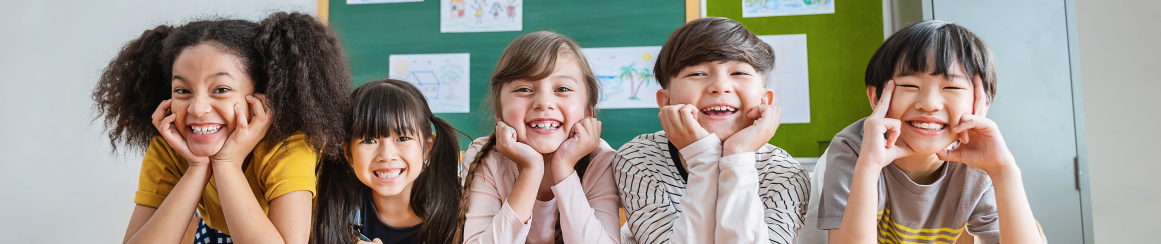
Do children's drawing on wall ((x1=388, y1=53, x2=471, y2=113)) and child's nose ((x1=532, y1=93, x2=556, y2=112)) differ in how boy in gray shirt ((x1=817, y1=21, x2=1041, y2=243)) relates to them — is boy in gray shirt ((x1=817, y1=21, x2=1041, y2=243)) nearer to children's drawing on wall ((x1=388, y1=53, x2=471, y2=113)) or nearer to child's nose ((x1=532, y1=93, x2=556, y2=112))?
child's nose ((x1=532, y1=93, x2=556, y2=112))

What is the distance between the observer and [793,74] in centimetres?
252

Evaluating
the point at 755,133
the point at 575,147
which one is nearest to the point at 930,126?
the point at 755,133

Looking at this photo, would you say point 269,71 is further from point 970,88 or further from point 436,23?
point 436,23

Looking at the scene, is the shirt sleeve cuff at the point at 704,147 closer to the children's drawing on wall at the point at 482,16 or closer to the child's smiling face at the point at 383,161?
the child's smiling face at the point at 383,161

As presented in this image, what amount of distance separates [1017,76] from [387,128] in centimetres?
214

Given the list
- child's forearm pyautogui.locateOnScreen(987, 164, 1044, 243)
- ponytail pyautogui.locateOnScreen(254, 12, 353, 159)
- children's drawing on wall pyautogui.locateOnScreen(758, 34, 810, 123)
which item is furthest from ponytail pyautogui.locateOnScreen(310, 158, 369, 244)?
children's drawing on wall pyautogui.locateOnScreen(758, 34, 810, 123)

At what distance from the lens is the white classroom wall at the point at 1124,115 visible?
1095 mm

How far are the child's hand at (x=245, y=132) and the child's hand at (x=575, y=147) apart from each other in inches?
21.9

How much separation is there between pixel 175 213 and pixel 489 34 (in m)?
1.69

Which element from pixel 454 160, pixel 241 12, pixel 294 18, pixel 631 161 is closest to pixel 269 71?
pixel 294 18

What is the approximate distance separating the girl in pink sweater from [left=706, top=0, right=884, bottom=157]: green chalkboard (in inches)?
59.9

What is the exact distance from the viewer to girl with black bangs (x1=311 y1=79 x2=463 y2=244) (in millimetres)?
1247

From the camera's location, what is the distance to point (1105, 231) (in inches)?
44.7

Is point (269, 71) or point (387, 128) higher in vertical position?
point (269, 71)
